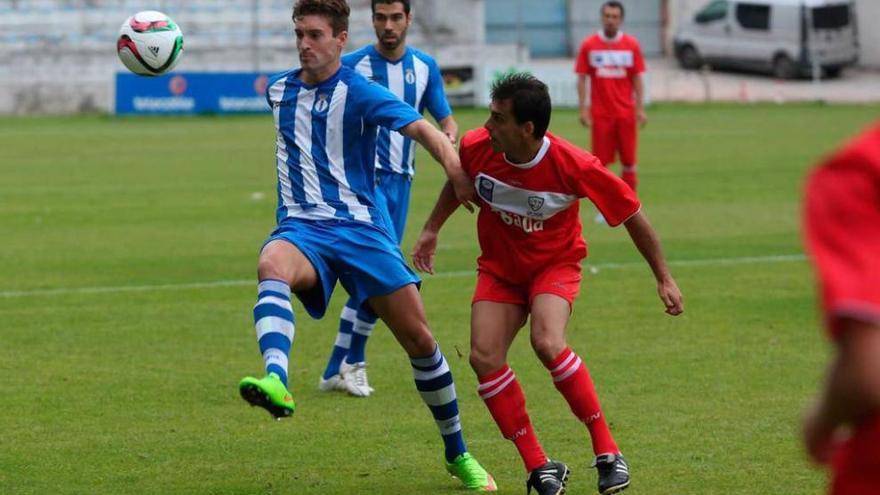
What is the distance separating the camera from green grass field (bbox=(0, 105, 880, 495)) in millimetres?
6484

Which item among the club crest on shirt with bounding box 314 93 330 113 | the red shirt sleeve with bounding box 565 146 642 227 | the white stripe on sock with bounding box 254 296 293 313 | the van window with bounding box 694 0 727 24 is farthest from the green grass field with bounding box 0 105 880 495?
the van window with bounding box 694 0 727 24

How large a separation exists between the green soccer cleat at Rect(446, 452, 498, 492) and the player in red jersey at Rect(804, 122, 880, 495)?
374 centimetres

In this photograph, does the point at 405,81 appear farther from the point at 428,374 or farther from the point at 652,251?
the point at 652,251

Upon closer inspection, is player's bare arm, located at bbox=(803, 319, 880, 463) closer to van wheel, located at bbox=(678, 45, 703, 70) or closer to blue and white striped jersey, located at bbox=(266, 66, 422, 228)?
blue and white striped jersey, located at bbox=(266, 66, 422, 228)

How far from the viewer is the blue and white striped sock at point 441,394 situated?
6266 mm

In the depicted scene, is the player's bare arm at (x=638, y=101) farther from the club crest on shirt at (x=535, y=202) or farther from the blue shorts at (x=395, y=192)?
the club crest on shirt at (x=535, y=202)

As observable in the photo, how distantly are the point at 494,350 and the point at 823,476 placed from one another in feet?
4.75

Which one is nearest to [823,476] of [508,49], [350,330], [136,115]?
[350,330]

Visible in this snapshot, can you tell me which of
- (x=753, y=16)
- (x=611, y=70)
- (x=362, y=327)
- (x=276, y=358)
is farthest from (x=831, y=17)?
(x=276, y=358)

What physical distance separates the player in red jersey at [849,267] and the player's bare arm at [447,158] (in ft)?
11.2

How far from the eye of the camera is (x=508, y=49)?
1561 inches

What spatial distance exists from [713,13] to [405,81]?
37353 mm

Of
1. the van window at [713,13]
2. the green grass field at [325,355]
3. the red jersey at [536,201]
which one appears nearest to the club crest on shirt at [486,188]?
the red jersey at [536,201]

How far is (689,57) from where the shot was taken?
4531cm
